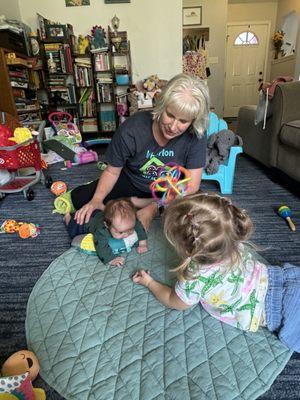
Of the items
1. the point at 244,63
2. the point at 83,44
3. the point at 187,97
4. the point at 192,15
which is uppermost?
the point at 192,15

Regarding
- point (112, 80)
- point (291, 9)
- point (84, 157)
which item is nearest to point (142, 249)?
point (84, 157)

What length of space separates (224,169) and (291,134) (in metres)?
0.46

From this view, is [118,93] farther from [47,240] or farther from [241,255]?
[241,255]

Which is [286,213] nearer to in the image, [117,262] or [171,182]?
[171,182]

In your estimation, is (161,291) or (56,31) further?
(56,31)

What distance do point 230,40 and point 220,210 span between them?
6.37 metres

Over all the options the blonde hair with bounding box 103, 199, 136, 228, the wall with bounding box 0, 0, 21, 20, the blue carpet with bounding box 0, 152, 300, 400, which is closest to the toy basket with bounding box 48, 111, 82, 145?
the blue carpet with bounding box 0, 152, 300, 400

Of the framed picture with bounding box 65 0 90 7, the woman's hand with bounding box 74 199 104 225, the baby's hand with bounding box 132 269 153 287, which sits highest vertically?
the framed picture with bounding box 65 0 90 7

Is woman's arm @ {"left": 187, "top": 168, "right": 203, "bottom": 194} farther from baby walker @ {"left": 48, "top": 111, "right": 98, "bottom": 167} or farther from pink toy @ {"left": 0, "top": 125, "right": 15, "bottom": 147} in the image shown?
baby walker @ {"left": 48, "top": 111, "right": 98, "bottom": 167}

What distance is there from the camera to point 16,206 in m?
1.89

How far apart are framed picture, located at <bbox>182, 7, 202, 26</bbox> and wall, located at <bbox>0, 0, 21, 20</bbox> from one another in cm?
277

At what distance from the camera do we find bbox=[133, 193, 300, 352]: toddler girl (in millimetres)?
719

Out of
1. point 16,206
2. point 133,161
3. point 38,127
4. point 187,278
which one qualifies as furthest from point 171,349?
point 38,127

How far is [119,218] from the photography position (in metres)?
1.17
